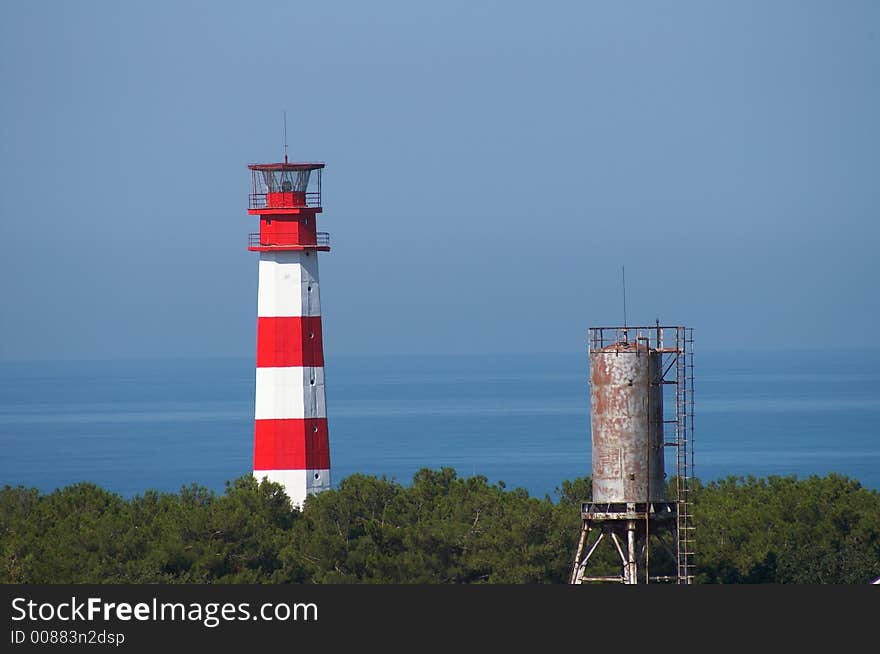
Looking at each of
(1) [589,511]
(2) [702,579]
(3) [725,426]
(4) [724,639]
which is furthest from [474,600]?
(3) [725,426]

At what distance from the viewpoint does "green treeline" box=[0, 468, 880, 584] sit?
132ft

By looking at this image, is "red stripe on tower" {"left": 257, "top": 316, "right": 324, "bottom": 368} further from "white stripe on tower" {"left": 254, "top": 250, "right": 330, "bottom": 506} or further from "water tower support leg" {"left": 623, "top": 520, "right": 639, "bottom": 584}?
"water tower support leg" {"left": 623, "top": 520, "right": 639, "bottom": 584}

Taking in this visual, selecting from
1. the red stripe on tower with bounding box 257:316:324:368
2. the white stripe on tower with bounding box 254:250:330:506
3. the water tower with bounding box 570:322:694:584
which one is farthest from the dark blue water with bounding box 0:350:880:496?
the water tower with bounding box 570:322:694:584

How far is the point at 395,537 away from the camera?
42969 mm

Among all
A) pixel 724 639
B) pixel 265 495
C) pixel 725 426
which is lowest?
pixel 724 639

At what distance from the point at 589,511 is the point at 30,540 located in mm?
13318

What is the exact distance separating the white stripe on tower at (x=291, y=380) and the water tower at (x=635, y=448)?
1332 cm

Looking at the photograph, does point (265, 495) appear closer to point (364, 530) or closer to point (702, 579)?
point (364, 530)

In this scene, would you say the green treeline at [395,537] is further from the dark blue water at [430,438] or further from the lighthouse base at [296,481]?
the dark blue water at [430,438]

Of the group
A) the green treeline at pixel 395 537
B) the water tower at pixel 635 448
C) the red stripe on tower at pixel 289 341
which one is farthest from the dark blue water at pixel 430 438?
the water tower at pixel 635 448

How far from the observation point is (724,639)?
2828 centimetres

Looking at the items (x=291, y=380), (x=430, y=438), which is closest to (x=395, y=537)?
(x=291, y=380)

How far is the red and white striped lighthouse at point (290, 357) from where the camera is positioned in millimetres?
47438

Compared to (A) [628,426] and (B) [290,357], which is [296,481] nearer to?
Answer: (B) [290,357]
